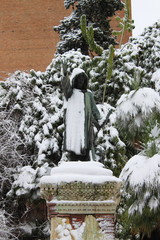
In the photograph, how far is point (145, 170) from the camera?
29.8 feet

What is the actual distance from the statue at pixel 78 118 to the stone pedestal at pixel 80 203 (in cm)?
54

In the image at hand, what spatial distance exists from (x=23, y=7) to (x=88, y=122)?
21.3 meters

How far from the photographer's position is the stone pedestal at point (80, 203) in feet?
16.5

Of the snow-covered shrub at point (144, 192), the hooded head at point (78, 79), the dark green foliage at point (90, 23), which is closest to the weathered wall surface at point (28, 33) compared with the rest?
the dark green foliage at point (90, 23)

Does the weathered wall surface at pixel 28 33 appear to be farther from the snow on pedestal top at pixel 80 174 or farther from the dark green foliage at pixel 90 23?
the snow on pedestal top at pixel 80 174

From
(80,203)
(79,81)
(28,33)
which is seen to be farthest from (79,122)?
(28,33)

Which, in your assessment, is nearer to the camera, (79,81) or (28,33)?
(79,81)

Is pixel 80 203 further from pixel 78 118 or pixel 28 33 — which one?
pixel 28 33

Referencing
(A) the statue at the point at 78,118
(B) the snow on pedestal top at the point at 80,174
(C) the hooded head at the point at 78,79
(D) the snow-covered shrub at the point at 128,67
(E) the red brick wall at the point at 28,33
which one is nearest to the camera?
(B) the snow on pedestal top at the point at 80,174

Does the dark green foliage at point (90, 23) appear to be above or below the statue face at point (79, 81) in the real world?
above

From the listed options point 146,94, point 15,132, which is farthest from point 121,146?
point 15,132

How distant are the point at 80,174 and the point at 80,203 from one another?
339mm

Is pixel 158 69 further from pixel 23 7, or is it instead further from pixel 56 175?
pixel 23 7

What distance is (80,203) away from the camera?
504 centimetres
